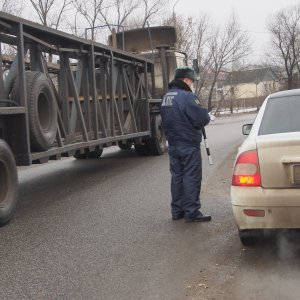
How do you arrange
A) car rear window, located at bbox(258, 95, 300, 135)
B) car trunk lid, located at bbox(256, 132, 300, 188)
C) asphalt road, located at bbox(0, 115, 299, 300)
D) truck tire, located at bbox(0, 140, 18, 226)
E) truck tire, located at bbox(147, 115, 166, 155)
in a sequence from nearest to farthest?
1. asphalt road, located at bbox(0, 115, 299, 300)
2. car trunk lid, located at bbox(256, 132, 300, 188)
3. car rear window, located at bbox(258, 95, 300, 135)
4. truck tire, located at bbox(0, 140, 18, 226)
5. truck tire, located at bbox(147, 115, 166, 155)

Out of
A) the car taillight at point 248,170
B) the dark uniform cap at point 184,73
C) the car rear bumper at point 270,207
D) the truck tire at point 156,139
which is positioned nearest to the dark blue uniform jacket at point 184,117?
the dark uniform cap at point 184,73

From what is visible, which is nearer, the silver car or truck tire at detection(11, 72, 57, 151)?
the silver car

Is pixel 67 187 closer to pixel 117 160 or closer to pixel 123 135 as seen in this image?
pixel 123 135

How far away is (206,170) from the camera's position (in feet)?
34.3

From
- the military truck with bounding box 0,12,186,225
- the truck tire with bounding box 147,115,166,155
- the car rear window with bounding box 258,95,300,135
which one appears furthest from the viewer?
the truck tire with bounding box 147,115,166,155

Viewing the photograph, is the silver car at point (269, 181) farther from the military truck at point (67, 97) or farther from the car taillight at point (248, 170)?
the military truck at point (67, 97)

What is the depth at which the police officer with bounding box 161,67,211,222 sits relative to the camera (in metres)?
6.14

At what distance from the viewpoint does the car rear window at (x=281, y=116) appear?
4.71m

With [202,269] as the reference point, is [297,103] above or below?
above

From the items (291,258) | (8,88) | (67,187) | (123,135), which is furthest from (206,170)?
(291,258)

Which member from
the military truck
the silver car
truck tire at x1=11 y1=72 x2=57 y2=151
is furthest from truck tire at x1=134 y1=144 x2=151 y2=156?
the silver car

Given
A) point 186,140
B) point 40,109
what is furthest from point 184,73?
point 40,109

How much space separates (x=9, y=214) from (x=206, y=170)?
4999 mm

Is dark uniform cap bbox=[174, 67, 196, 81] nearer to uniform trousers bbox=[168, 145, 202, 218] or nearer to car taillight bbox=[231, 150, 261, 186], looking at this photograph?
uniform trousers bbox=[168, 145, 202, 218]
